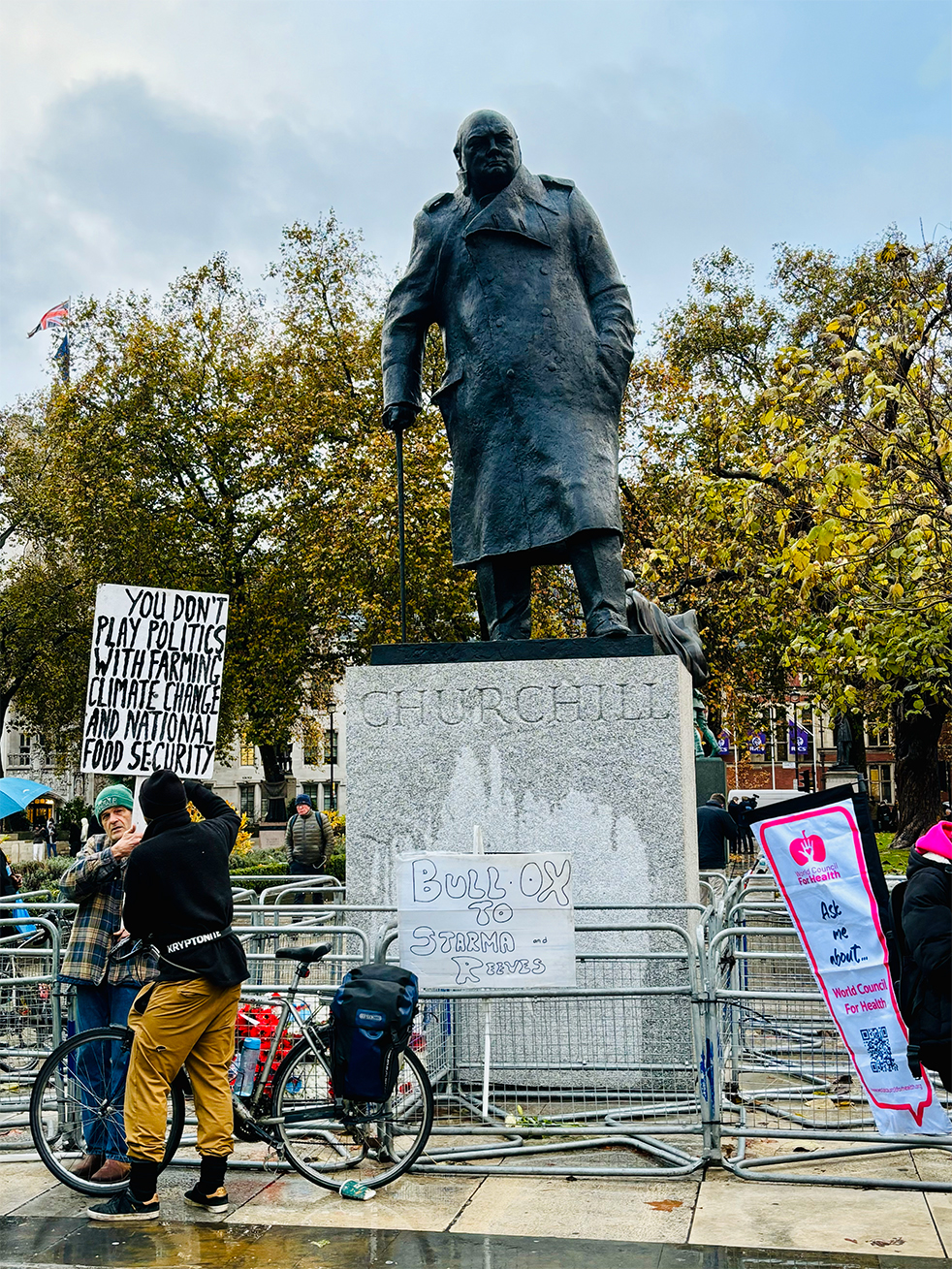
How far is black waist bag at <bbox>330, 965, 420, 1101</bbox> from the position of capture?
573cm

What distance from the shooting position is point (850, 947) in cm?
566

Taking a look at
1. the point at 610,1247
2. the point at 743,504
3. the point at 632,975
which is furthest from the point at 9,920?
the point at 743,504

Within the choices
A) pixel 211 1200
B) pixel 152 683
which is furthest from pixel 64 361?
pixel 211 1200

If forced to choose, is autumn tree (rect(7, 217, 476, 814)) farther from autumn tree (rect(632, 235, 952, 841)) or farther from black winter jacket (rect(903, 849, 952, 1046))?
black winter jacket (rect(903, 849, 952, 1046))

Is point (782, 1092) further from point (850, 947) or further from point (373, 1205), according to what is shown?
point (373, 1205)

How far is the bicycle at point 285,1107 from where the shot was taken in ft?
19.3

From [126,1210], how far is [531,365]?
502cm

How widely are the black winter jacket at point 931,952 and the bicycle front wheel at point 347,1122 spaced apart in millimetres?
2136

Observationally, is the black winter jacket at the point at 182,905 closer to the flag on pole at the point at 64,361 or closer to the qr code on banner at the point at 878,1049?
the qr code on banner at the point at 878,1049

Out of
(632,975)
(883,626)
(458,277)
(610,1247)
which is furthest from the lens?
(883,626)

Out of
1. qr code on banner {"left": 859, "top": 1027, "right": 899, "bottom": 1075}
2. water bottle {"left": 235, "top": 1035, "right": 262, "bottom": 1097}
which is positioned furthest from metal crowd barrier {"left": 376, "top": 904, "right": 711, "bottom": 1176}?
qr code on banner {"left": 859, "top": 1027, "right": 899, "bottom": 1075}

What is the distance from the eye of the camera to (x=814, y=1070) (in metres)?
7.65

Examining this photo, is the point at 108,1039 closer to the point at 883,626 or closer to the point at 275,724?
the point at 883,626

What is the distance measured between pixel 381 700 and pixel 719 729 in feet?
88.4
